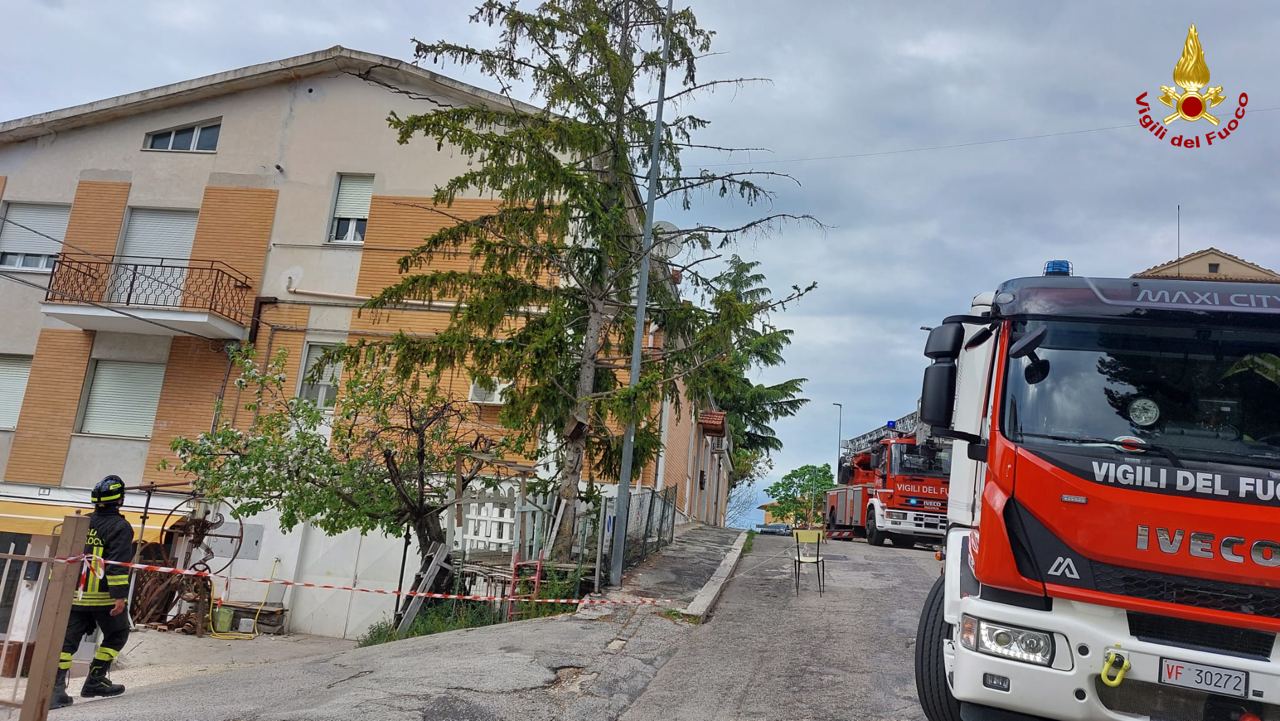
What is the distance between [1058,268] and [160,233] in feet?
60.6

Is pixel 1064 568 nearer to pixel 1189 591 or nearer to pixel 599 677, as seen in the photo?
pixel 1189 591

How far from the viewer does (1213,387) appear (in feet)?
15.0

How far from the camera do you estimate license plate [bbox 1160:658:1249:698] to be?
405cm

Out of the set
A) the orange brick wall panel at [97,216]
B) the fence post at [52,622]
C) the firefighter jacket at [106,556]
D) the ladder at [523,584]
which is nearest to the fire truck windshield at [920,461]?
the ladder at [523,584]

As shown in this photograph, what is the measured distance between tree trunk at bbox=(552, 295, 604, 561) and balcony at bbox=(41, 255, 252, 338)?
8.93 meters

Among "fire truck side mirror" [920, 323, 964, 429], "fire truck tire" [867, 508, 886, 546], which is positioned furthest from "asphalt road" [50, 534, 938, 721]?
"fire truck tire" [867, 508, 886, 546]

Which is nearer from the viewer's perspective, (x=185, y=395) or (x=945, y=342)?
(x=945, y=342)

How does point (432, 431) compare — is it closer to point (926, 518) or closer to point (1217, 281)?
point (1217, 281)

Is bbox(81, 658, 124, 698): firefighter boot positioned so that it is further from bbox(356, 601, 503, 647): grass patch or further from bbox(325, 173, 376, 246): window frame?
bbox(325, 173, 376, 246): window frame

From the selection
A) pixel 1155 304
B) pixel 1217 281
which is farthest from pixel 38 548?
pixel 1217 281

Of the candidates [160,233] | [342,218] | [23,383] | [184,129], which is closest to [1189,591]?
[342,218]

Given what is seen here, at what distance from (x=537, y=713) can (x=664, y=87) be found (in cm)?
879

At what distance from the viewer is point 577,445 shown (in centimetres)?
1170

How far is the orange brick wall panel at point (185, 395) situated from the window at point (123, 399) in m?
0.25
